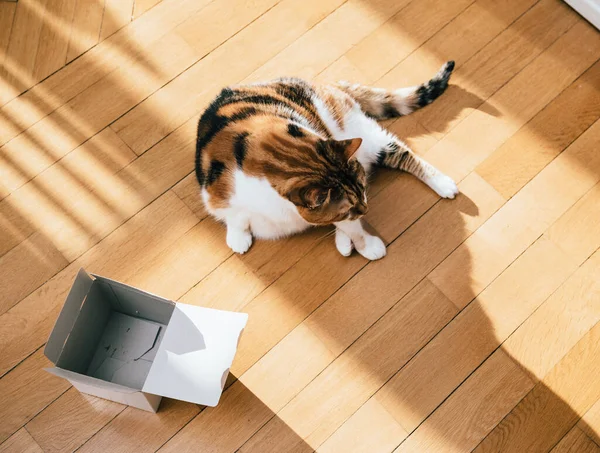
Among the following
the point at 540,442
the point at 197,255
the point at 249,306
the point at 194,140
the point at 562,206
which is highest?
the point at 194,140

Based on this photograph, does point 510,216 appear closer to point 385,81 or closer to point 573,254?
point 573,254

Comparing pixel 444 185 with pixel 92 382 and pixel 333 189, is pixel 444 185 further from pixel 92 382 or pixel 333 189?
pixel 92 382

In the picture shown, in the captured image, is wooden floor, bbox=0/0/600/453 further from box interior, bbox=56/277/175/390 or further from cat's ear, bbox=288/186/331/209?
cat's ear, bbox=288/186/331/209

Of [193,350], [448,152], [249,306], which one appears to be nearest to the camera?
[193,350]

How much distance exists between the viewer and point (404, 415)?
1743 mm

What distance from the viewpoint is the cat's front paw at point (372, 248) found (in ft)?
6.17

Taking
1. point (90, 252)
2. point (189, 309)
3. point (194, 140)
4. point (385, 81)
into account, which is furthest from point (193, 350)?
point (385, 81)

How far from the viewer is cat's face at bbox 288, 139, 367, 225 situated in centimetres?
150

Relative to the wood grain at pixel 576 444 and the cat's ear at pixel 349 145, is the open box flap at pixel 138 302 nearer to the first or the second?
the cat's ear at pixel 349 145

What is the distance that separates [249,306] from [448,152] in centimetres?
88

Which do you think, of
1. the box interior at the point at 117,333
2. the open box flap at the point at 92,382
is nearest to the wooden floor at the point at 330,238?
the box interior at the point at 117,333

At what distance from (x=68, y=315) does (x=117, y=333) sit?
0.24 m


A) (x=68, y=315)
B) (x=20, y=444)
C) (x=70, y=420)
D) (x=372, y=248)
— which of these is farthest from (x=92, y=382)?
(x=372, y=248)

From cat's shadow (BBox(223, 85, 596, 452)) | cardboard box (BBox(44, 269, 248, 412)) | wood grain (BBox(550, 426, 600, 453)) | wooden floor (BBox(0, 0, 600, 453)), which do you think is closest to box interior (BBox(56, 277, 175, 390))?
cardboard box (BBox(44, 269, 248, 412))
